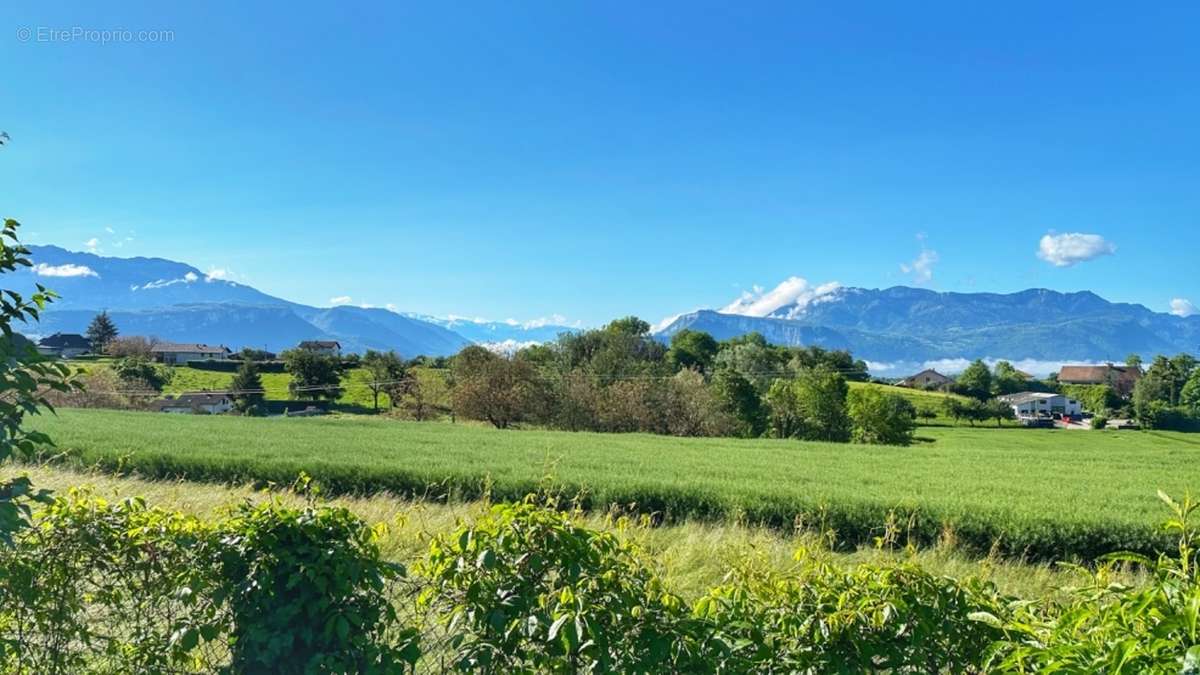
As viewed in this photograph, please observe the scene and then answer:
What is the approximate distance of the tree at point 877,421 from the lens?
51500mm

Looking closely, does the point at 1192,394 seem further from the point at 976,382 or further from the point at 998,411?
the point at 976,382

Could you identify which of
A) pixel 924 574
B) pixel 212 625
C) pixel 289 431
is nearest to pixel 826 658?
pixel 924 574

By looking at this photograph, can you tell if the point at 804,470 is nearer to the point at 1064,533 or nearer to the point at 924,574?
the point at 1064,533

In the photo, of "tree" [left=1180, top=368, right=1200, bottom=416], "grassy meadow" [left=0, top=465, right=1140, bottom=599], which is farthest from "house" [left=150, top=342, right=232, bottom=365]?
"tree" [left=1180, top=368, right=1200, bottom=416]

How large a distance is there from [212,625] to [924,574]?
2.74 m

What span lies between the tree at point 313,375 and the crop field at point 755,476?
38.4 m

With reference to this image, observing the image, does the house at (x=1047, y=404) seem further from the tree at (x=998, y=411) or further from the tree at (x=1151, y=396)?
the tree at (x=998, y=411)

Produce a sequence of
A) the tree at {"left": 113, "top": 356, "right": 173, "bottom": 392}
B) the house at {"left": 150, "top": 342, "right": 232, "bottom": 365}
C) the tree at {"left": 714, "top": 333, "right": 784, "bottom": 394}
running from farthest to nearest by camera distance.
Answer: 1. the house at {"left": 150, "top": 342, "right": 232, "bottom": 365}
2. the tree at {"left": 714, "top": 333, "right": 784, "bottom": 394}
3. the tree at {"left": 113, "top": 356, "right": 173, "bottom": 392}

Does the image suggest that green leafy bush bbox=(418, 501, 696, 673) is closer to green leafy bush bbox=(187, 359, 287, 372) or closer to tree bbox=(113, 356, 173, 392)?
tree bbox=(113, 356, 173, 392)

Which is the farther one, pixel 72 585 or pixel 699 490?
pixel 699 490

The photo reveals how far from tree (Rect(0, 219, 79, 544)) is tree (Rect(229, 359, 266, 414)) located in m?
61.2

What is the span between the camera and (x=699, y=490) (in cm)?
1320

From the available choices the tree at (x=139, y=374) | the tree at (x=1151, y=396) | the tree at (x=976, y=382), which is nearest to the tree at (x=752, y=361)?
the tree at (x=976, y=382)

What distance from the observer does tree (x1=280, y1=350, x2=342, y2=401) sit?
2635 inches
